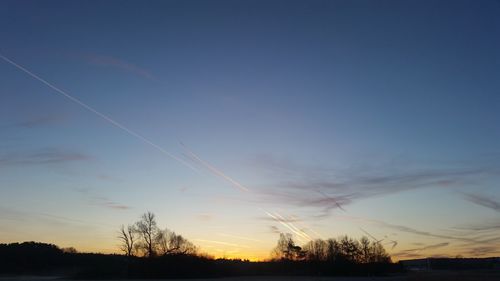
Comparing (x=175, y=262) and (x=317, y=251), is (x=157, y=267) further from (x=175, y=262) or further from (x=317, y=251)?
(x=317, y=251)

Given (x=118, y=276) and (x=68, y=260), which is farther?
(x=68, y=260)

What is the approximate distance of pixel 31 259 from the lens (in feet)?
541

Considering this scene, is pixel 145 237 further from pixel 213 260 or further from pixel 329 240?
pixel 329 240

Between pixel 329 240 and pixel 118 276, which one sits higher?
pixel 329 240

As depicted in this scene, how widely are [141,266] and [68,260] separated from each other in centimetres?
7047

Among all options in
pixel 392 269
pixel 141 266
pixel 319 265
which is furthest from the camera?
pixel 392 269

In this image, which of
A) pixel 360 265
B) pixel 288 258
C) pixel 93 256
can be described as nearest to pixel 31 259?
pixel 93 256

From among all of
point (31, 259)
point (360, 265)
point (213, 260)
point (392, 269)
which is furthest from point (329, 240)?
point (31, 259)

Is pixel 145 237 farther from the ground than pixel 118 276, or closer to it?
farther from the ground

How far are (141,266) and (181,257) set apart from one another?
991 cm

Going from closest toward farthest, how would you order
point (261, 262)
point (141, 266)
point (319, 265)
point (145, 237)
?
1. point (141, 266)
2. point (145, 237)
3. point (319, 265)
4. point (261, 262)

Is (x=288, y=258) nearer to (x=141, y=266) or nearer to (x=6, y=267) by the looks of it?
(x=141, y=266)

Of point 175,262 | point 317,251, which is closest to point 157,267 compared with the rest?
point 175,262

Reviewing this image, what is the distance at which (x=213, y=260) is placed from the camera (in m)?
131
